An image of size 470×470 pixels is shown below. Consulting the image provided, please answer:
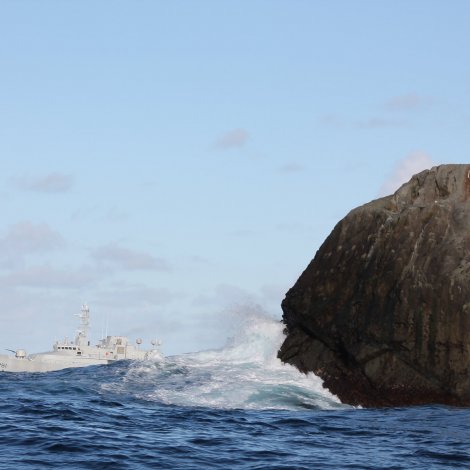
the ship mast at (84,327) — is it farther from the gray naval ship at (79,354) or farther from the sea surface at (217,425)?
the sea surface at (217,425)

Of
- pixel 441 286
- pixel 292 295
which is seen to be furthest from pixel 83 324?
pixel 441 286

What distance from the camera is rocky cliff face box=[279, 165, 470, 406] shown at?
30625 millimetres

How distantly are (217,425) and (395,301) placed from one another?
10.2 m

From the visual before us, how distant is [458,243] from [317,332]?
6.01m

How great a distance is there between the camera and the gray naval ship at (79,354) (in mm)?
81062

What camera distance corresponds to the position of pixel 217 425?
23.6 m

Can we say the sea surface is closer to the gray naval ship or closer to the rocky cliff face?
the rocky cliff face

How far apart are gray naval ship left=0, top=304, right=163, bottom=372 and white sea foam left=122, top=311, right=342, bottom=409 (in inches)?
1578

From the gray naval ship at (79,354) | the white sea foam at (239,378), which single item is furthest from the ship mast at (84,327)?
the white sea foam at (239,378)

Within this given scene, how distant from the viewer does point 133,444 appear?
66.2 feet

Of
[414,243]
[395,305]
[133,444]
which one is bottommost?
[133,444]

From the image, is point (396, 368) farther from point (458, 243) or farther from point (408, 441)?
point (408, 441)

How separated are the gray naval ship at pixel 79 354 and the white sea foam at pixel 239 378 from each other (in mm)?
40089

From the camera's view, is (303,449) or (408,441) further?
(408,441)
